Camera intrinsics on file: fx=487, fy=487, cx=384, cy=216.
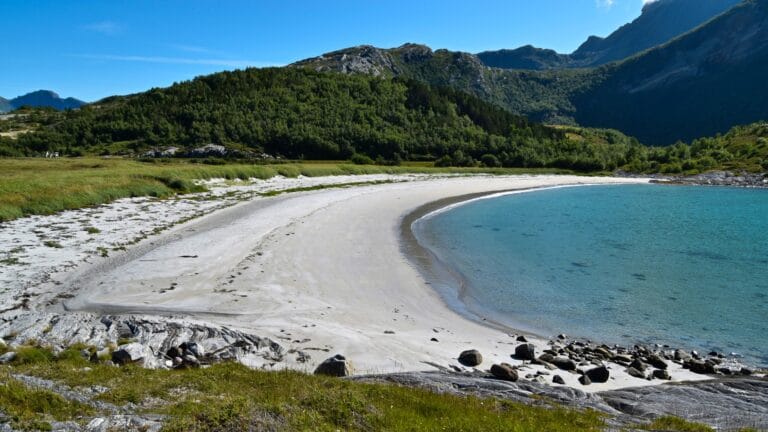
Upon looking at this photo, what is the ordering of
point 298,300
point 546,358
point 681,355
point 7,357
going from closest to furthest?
point 7,357 < point 546,358 < point 681,355 < point 298,300

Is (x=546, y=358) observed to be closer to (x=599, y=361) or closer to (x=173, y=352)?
(x=599, y=361)

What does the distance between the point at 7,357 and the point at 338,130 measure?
406ft

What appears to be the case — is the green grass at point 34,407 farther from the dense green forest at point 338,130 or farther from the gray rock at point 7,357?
the dense green forest at point 338,130

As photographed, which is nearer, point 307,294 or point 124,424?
point 124,424

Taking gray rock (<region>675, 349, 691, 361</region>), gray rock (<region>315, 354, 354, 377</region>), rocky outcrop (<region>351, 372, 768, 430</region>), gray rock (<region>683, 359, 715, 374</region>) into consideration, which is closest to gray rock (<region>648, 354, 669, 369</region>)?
gray rock (<region>683, 359, 715, 374</region>)

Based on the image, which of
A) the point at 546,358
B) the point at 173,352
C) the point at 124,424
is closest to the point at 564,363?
the point at 546,358

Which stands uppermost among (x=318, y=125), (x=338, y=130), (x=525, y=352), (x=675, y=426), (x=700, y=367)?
(x=318, y=125)

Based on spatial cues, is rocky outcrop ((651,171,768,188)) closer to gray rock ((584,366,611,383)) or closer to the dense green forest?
the dense green forest

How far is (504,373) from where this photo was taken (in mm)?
9945

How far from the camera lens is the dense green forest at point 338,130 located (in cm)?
11719

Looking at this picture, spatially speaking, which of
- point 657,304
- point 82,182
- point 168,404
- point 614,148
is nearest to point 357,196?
point 82,182

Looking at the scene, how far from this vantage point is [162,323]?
39.4 ft

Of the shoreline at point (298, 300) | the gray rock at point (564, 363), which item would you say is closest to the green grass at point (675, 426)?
the shoreline at point (298, 300)

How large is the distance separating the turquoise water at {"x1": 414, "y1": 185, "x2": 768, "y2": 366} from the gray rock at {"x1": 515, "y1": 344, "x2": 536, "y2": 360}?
8.39ft
